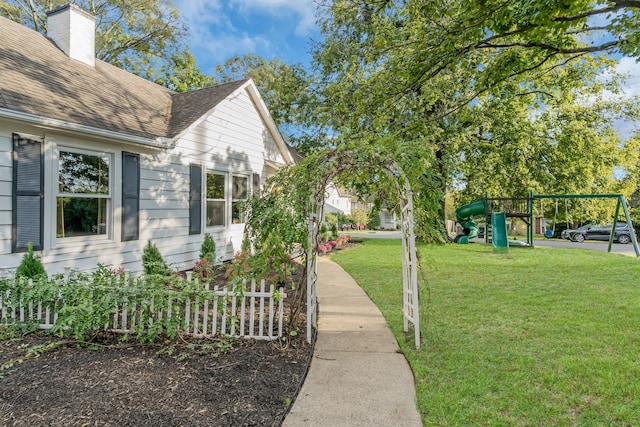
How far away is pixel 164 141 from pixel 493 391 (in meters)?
6.73

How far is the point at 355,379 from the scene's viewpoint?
3.30 metres

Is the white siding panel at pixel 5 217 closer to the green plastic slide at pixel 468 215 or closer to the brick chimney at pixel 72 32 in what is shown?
the brick chimney at pixel 72 32

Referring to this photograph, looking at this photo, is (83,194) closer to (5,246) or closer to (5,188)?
(5,188)

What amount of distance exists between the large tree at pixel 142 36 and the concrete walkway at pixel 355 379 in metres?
18.4

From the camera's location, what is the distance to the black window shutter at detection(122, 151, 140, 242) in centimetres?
657

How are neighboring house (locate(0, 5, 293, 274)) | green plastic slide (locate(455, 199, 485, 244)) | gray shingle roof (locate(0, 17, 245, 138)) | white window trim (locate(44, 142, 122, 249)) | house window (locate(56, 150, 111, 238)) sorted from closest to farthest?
1. neighboring house (locate(0, 5, 293, 274))
2. white window trim (locate(44, 142, 122, 249))
3. gray shingle roof (locate(0, 17, 245, 138))
4. house window (locate(56, 150, 111, 238))
5. green plastic slide (locate(455, 199, 485, 244))

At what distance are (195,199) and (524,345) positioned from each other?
6875 millimetres

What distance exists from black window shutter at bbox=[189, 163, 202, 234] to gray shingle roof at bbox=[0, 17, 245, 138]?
995 mm

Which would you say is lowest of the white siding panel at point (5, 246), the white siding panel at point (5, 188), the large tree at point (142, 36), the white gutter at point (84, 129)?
the white siding panel at point (5, 246)

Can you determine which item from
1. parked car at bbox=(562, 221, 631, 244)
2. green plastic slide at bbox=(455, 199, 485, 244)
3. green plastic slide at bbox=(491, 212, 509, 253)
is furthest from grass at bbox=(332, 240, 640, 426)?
parked car at bbox=(562, 221, 631, 244)

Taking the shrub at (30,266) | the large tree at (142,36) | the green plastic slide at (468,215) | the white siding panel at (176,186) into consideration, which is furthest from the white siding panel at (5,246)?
the large tree at (142,36)

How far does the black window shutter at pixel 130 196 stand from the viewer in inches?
259

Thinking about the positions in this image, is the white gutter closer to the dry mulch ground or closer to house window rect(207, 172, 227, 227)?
house window rect(207, 172, 227, 227)

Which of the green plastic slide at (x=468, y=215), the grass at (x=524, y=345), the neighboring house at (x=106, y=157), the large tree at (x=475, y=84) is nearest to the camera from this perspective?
the grass at (x=524, y=345)
